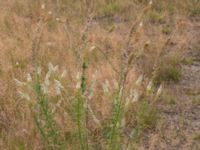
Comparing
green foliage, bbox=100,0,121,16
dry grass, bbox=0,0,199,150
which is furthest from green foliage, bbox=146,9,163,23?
green foliage, bbox=100,0,121,16

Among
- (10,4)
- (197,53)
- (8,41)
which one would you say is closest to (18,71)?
(8,41)

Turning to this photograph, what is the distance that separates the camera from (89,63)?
486cm

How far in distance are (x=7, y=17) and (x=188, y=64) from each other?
8.02 feet

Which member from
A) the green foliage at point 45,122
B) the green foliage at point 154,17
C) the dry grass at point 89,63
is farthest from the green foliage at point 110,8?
the green foliage at point 45,122

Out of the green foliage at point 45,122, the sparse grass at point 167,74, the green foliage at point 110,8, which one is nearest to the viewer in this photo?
the green foliage at point 45,122

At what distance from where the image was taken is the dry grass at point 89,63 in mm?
2848

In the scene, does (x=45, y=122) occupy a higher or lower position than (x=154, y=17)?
higher

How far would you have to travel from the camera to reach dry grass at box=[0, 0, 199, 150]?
9.35 feet

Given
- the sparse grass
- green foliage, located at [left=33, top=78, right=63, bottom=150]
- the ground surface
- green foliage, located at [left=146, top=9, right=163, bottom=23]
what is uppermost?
green foliage, located at [left=33, top=78, right=63, bottom=150]

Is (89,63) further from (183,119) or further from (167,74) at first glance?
(183,119)

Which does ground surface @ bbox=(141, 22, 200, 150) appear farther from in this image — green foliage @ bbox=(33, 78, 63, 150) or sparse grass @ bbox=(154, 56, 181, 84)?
green foliage @ bbox=(33, 78, 63, 150)

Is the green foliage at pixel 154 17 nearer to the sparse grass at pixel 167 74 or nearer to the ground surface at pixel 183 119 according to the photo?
the ground surface at pixel 183 119

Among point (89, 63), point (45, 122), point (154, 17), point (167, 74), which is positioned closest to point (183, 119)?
point (167, 74)

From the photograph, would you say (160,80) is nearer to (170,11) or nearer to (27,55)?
(27,55)
